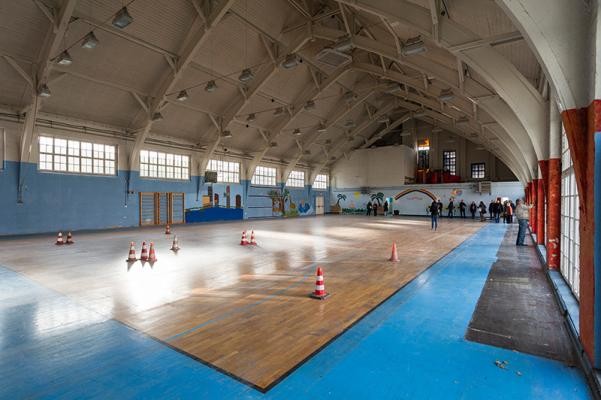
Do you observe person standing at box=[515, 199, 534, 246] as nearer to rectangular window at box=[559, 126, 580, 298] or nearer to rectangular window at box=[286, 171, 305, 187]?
rectangular window at box=[559, 126, 580, 298]

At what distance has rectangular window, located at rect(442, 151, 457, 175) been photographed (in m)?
33.9

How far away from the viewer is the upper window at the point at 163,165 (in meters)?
20.6

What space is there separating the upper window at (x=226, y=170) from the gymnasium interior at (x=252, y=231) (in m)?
0.56

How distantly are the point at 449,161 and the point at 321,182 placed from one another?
14062mm

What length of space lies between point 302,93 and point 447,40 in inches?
630

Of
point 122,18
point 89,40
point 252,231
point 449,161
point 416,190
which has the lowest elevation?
point 252,231

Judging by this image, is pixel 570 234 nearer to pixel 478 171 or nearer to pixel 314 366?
pixel 314 366

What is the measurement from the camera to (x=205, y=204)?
79.6 ft

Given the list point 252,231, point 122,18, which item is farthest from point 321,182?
point 122,18

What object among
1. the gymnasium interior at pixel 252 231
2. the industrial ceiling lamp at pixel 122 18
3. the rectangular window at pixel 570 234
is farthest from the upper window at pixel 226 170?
the rectangular window at pixel 570 234

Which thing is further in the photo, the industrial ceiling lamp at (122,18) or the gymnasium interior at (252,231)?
the industrial ceiling lamp at (122,18)

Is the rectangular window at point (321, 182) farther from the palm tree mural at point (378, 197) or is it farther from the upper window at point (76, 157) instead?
the upper window at point (76, 157)

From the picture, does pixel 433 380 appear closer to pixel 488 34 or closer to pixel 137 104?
pixel 488 34

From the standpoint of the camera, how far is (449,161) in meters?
34.2
